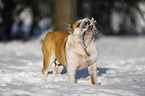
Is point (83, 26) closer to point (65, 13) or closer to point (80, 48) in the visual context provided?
point (80, 48)

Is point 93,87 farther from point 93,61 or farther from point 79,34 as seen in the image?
point 79,34

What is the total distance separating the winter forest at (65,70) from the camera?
3.89 meters

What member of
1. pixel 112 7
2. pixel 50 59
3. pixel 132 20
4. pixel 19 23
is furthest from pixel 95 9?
pixel 50 59

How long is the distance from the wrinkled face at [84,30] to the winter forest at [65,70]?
0.84 m

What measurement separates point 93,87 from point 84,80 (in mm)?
774

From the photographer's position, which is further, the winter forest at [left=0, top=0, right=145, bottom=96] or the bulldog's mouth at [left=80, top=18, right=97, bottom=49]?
the bulldog's mouth at [left=80, top=18, right=97, bottom=49]

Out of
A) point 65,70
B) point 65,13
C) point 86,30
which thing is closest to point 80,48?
point 86,30

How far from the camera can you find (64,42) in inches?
178

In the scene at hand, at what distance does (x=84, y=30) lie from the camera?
402cm

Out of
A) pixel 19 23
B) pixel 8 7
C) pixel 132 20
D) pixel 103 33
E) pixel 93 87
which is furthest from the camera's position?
pixel 103 33

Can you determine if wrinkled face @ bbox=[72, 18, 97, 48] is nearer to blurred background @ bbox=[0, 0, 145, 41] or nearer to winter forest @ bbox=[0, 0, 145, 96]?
winter forest @ bbox=[0, 0, 145, 96]

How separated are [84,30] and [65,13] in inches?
264

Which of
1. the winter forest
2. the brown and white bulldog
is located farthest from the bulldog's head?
the winter forest

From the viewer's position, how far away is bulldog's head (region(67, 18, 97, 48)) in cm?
402
